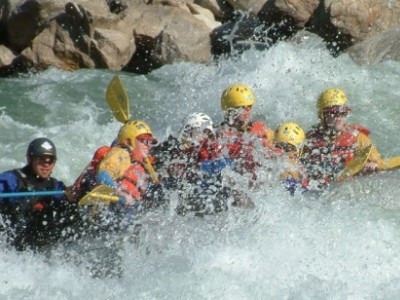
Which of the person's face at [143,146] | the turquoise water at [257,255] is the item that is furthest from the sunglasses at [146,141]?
the turquoise water at [257,255]

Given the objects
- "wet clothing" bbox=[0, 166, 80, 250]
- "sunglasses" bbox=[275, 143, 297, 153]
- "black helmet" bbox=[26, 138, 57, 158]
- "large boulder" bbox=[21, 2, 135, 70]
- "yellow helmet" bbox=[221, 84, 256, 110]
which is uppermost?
Answer: "black helmet" bbox=[26, 138, 57, 158]

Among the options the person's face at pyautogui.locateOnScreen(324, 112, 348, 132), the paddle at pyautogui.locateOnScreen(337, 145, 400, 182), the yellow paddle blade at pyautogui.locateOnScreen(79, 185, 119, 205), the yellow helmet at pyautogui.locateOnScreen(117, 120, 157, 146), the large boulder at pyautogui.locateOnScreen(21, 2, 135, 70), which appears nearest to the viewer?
the yellow paddle blade at pyautogui.locateOnScreen(79, 185, 119, 205)

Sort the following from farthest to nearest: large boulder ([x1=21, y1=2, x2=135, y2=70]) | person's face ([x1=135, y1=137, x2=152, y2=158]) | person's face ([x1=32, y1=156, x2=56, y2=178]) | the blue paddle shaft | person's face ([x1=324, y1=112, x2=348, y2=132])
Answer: large boulder ([x1=21, y1=2, x2=135, y2=70]), person's face ([x1=324, y1=112, x2=348, y2=132]), person's face ([x1=135, y1=137, x2=152, y2=158]), person's face ([x1=32, y1=156, x2=56, y2=178]), the blue paddle shaft

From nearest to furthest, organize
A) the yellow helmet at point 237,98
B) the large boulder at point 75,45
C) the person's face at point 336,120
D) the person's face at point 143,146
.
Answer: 1. the person's face at point 143,146
2. the yellow helmet at point 237,98
3. the person's face at point 336,120
4. the large boulder at point 75,45

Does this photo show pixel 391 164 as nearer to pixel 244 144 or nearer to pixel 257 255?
pixel 244 144

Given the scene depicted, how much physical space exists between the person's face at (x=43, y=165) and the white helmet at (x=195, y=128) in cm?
104

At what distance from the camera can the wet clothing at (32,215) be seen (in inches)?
239

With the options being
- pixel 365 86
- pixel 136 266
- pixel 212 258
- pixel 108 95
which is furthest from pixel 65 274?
pixel 365 86

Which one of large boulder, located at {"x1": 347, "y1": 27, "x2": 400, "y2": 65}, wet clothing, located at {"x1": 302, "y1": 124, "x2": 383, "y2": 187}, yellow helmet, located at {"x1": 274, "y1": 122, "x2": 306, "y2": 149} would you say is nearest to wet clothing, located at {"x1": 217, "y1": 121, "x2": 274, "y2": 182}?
yellow helmet, located at {"x1": 274, "y1": 122, "x2": 306, "y2": 149}

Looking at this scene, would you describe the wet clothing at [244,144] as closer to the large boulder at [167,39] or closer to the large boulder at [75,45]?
the large boulder at [167,39]

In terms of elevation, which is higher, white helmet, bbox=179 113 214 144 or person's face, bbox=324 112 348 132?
white helmet, bbox=179 113 214 144

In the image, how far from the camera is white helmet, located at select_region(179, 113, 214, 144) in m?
6.46

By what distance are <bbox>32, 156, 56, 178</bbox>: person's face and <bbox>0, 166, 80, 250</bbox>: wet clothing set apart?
0.05m

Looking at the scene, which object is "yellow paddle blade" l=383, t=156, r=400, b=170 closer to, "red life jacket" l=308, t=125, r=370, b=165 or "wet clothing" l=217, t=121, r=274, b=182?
"red life jacket" l=308, t=125, r=370, b=165
